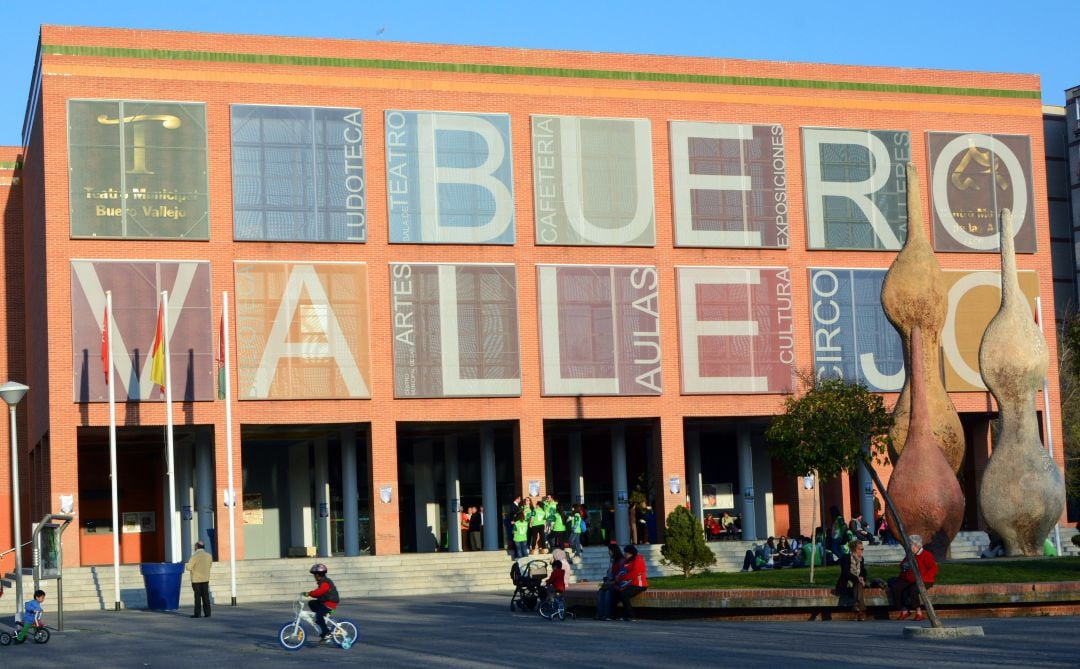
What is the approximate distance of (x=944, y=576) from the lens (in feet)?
92.7

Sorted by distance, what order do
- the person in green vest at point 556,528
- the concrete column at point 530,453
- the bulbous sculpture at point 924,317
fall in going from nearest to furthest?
the bulbous sculpture at point 924,317 → the person in green vest at point 556,528 → the concrete column at point 530,453

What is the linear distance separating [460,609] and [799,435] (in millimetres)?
7769

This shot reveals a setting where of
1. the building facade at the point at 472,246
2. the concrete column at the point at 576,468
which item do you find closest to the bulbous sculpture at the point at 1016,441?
the building facade at the point at 472,246

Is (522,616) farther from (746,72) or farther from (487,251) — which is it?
(746,72)

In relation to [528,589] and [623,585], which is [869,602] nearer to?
[623,585]

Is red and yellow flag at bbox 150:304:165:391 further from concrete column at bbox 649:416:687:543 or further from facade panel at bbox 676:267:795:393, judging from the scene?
facade panel at bbox 676:267:795:393

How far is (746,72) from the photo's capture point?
52938 millimetres

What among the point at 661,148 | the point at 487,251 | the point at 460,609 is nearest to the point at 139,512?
the point at 487,251

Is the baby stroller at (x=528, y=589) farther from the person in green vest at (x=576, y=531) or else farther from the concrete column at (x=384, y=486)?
the concrete column at (x=384, y=486)

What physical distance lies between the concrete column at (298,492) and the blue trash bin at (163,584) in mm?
23089

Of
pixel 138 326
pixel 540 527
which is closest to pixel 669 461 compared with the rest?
pixel 540 527

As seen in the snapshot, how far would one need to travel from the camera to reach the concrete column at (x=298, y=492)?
58969 millimetres

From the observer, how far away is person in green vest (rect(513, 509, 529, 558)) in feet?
144

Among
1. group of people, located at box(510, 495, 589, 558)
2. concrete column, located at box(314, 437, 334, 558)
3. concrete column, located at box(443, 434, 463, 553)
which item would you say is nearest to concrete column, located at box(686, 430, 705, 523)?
concrete column, located at box(443, 434, 463, 553)
